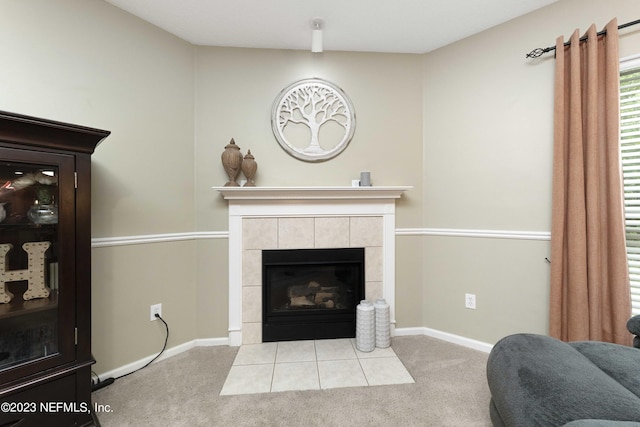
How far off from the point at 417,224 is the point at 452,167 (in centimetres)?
57

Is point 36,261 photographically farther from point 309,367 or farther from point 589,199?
point 589,199

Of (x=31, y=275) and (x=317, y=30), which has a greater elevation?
(x=317, y=30)

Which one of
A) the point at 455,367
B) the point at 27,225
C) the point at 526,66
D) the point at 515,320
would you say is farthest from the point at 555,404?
Result: the point at 27,225

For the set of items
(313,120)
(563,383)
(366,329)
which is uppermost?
(313,120)

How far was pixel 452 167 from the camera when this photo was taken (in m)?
2.33

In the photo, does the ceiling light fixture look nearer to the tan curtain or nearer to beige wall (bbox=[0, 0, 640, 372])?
beige wall (bbox=[0, 0, 640, 372])

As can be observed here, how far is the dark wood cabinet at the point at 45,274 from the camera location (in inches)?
48.4

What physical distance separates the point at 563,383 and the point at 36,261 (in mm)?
2326

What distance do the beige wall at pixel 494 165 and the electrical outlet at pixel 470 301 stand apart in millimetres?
33

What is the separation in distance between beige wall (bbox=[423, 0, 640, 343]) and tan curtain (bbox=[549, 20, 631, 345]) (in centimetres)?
13

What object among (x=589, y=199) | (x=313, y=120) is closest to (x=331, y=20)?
(x=313, y=120)

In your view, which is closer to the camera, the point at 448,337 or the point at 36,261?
the point at 36,261

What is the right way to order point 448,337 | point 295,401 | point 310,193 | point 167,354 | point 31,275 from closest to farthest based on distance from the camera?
point 31,275, point 295,401, point 167,354, point 310,193, point 448,337

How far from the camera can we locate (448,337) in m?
2.34
